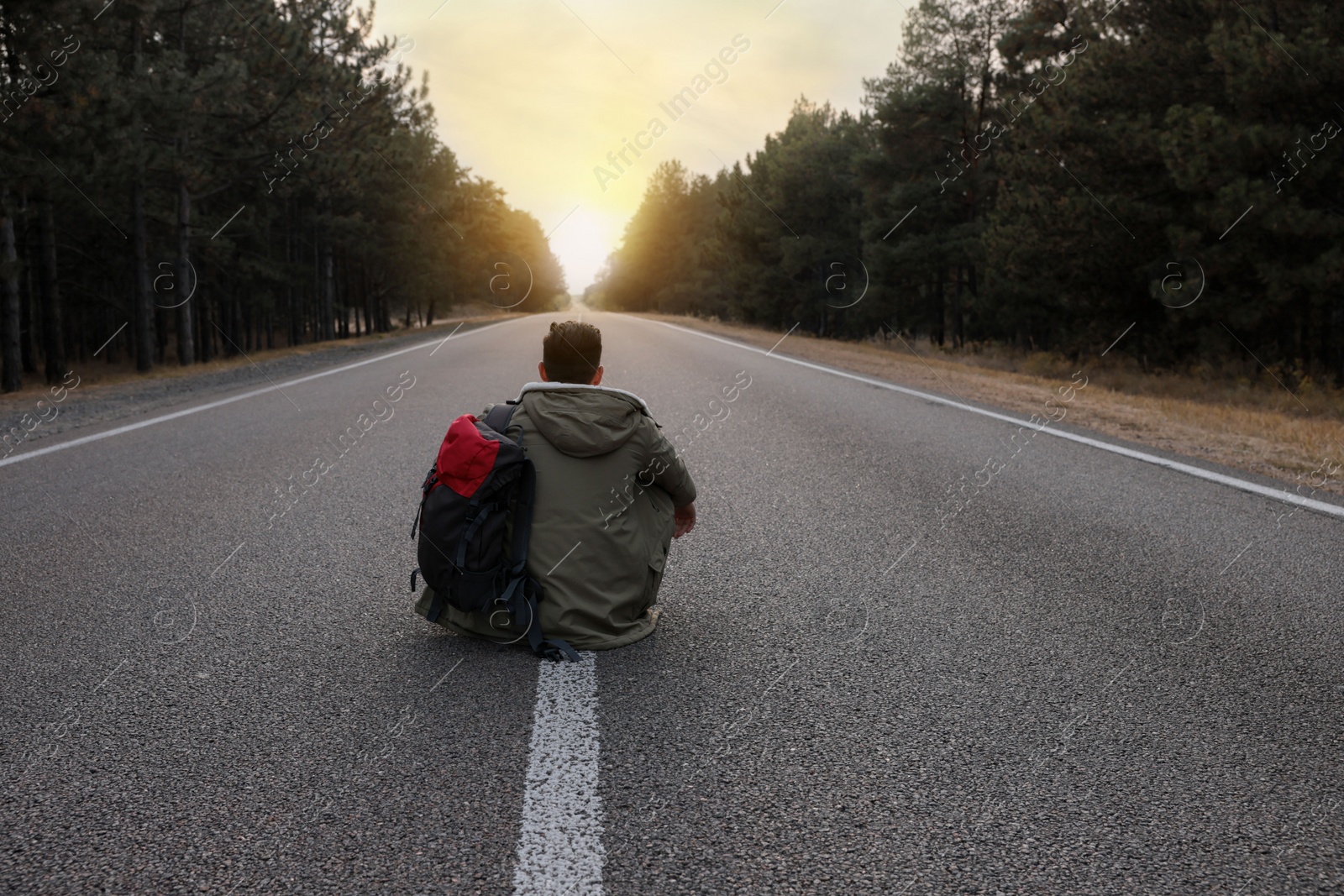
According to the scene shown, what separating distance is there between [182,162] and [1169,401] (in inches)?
795

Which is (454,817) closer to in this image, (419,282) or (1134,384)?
(1134,384)

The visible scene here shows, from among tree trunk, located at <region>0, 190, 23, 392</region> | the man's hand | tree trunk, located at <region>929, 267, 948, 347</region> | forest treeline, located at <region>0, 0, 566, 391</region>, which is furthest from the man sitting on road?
tree trunk, located at <region>929, 267, 948, 347</region>

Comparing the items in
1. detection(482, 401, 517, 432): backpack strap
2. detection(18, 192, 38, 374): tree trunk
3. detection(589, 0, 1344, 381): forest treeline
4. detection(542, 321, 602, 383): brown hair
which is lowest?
detection(18, 192, 38, 374): tree trunk

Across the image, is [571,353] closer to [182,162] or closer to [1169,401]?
[1169,401]

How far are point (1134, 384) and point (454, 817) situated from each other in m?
18.8

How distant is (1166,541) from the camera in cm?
514

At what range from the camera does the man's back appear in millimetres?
3477

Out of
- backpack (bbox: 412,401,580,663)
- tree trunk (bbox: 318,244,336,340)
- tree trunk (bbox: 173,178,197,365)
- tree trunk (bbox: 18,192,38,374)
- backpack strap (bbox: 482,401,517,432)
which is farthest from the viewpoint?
tree trunk (bbox: 318,244,336,340)

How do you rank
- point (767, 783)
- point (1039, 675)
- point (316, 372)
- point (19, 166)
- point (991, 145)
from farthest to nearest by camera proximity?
point (991, 145) < point (316, 372) < point (19, 166) < point (1039, 675) < point (767, 783)

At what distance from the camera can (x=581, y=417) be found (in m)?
3.48

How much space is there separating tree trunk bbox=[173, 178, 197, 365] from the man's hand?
22.4 meters

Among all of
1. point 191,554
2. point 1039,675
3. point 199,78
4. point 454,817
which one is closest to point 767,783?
point 454,817

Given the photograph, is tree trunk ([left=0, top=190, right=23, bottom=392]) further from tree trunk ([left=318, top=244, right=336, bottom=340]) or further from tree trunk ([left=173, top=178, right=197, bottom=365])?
tree trunk ([left=318, top=244, right=336, bottom=340])

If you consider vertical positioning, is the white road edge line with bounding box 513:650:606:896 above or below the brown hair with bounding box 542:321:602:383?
below
